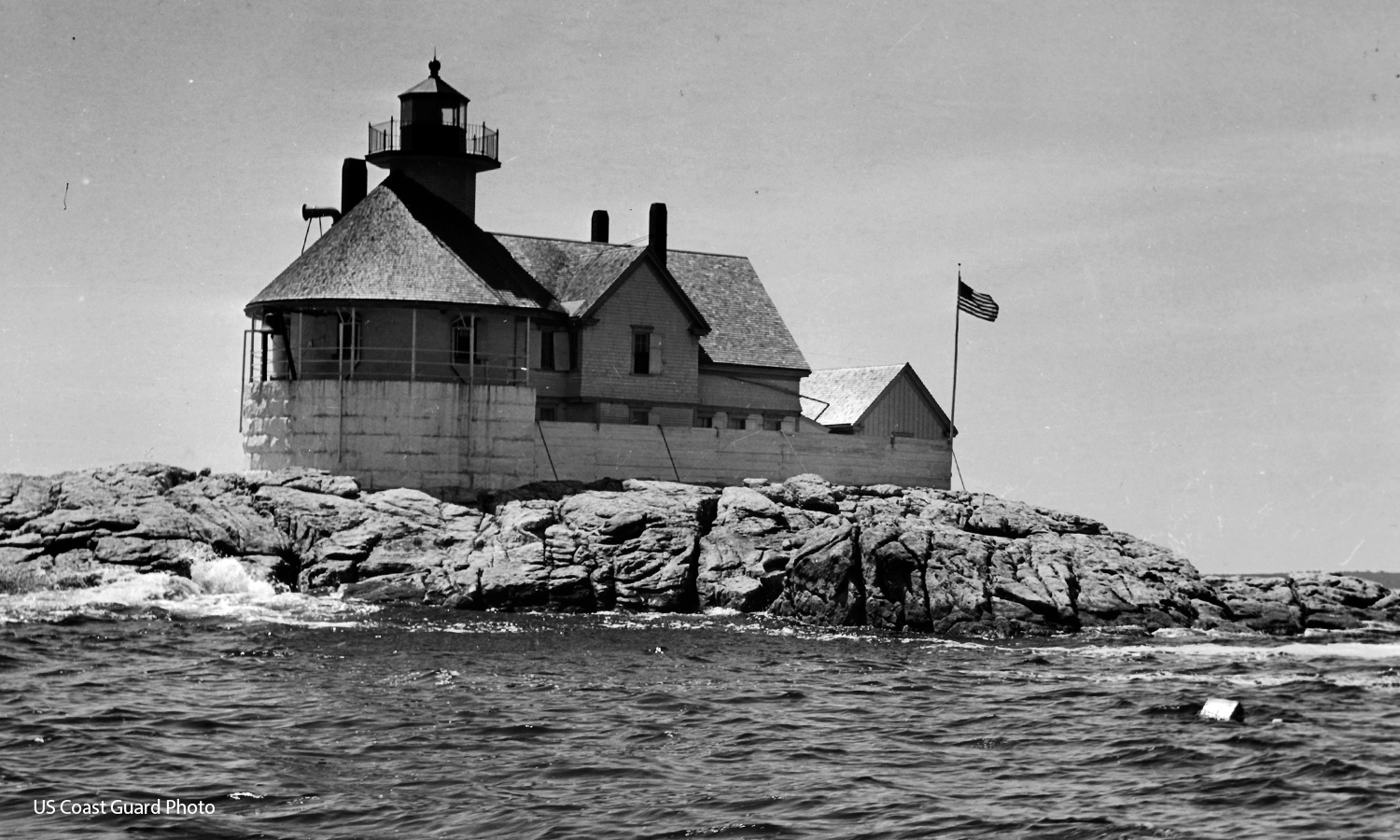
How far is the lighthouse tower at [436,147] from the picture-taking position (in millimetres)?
47812

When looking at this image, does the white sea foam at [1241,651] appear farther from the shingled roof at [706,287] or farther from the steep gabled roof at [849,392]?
the steep gabled roof at [849,392]

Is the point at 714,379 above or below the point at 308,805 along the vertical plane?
above

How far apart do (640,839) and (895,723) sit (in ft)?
23.8

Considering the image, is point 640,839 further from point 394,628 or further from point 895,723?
point 394,628

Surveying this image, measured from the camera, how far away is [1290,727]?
21281 mm

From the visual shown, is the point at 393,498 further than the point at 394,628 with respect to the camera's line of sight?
Yes

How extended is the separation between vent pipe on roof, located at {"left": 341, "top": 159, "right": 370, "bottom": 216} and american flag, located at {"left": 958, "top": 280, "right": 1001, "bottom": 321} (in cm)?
1828

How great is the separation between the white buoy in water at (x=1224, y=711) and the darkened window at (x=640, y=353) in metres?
27.7

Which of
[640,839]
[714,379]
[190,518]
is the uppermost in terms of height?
[714,379]

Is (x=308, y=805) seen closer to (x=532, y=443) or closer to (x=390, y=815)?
(x=390, y=815)

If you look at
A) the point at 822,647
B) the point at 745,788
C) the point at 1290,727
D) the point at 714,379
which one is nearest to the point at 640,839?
the point at 745,788

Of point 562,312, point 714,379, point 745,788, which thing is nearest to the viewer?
point 745,788

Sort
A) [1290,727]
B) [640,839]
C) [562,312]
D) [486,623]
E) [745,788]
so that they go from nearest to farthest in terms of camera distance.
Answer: [640,839] → [745,788] → [1290,727] → [486,623] → [562,312]

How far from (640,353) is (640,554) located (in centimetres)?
1138
